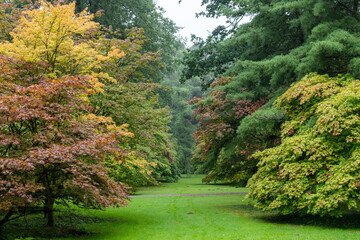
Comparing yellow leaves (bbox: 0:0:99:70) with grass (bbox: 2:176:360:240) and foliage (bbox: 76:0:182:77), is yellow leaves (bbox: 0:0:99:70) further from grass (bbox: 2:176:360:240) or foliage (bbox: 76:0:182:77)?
foliage (bbox: 76:0:182:77)

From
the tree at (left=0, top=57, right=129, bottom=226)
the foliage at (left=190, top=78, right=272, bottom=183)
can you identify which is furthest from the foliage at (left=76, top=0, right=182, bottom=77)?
the tree at (left=0, top=57, right=129, bottom=226)

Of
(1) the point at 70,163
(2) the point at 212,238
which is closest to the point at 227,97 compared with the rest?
(2) the point at 212,238

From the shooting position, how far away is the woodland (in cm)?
723

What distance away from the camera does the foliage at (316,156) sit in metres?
8.48

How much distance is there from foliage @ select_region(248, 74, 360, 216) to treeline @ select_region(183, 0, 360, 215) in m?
0.03

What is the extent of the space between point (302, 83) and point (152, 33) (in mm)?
12746

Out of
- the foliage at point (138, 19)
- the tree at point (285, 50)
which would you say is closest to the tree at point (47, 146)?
the tree at point (285, 50)

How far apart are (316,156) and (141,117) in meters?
6.10

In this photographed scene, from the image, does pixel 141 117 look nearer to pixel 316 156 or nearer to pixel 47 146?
pixel 47 146

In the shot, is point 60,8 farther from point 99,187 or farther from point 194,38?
point 194,38

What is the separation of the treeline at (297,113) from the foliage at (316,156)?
26 mm

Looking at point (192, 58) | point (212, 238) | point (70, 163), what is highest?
point (192, 58)

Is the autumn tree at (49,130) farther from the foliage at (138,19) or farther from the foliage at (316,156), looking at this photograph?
the foliage at (138,19)

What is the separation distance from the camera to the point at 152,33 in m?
21.0
